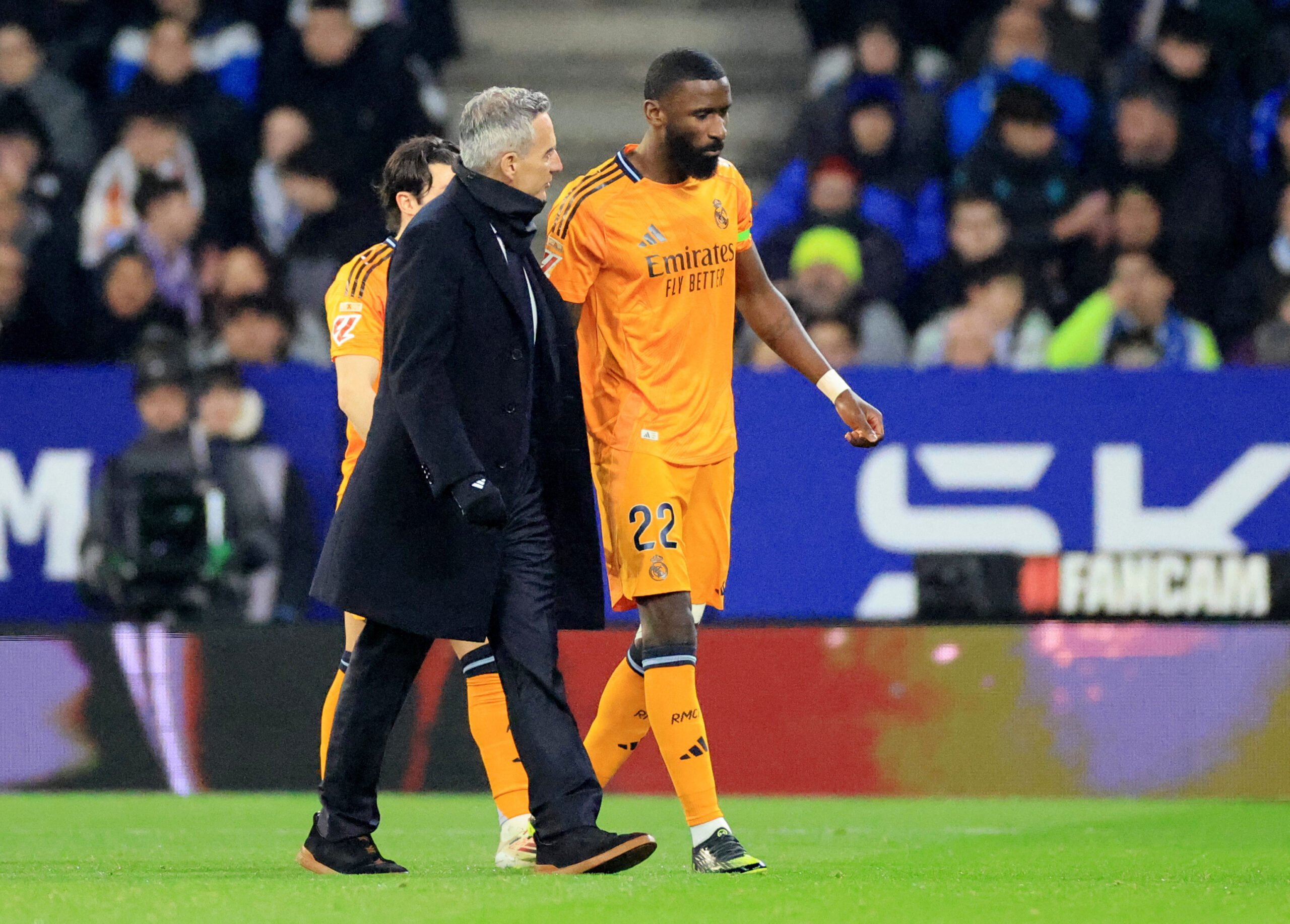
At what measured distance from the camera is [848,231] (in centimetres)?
1118

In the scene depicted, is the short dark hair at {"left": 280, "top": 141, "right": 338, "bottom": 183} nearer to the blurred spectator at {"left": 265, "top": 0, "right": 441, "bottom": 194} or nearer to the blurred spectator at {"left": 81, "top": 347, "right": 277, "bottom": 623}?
the blurred spectator at {"left": 265, "top": 0, "right": 441, "bottom": 194}

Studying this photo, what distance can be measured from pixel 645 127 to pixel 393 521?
759 centimetres

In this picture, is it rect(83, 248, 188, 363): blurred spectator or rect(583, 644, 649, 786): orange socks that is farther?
rect(83, 248, 188, 363): blurred spectator

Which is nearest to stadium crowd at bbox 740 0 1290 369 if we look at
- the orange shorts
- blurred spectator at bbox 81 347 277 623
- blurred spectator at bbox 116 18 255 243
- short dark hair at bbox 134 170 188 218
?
blurred spectator at bbox 81 347 277 623

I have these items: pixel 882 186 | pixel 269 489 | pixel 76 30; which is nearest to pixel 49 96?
pixel 76 30

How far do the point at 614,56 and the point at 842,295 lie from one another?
342cm

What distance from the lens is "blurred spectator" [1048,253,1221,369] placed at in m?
10.5

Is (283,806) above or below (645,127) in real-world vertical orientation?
below

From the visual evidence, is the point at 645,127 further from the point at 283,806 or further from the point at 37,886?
the point at 37,886

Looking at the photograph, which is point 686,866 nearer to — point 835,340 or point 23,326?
point 835,340

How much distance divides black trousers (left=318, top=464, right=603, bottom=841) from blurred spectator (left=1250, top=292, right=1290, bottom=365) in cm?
605

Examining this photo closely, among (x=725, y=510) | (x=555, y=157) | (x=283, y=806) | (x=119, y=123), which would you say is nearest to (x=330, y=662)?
(x=283, y=806)

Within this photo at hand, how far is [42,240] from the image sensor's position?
37.8ft

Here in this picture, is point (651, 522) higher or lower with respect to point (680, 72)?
lower
